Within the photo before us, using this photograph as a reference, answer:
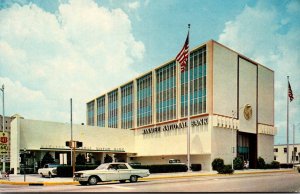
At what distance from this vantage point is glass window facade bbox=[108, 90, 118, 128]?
273 feet

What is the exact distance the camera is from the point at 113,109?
84.2 metres

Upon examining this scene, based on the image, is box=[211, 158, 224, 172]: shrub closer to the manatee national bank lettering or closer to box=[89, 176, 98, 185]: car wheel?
the manatee national bank lettering

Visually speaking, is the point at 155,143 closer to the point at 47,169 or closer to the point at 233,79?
the point at 233,79

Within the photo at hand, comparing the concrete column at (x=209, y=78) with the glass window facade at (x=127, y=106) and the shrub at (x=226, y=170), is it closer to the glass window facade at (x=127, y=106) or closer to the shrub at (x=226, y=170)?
the shrub at (x=226, y=170)

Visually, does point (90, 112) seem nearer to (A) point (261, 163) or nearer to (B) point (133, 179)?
(A) point (261, 163)

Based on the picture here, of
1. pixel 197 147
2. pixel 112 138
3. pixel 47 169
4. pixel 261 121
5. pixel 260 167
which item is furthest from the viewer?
pixel 112 138

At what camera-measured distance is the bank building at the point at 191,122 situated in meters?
53.3

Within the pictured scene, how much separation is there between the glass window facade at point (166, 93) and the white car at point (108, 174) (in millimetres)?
34921

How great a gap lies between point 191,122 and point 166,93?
9753mm

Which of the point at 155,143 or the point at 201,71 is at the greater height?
the point at 201,71

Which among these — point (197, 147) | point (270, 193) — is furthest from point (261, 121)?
point (270, 193)

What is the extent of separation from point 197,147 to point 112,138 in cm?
2086

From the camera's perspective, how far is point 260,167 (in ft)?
193

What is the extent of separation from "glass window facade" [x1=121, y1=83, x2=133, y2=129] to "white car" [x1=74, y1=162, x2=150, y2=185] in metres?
49.2
